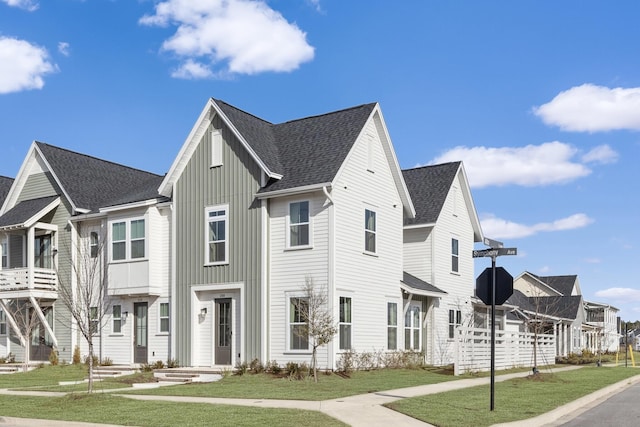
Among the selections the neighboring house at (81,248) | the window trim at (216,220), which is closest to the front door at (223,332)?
the window trim at (216,220)

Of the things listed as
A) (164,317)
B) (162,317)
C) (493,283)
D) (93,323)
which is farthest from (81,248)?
(493,283)

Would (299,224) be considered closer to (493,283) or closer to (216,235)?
(216,235)

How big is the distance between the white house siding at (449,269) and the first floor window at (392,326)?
408 centimetres

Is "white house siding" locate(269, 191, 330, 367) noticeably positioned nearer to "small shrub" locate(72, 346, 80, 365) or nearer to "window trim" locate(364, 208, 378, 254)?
"window trim" locate(364, 208, 378, 254)

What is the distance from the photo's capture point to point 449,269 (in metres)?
35.9

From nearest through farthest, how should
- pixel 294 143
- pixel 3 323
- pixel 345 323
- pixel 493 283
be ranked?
pixel 493 283, pixel 345 323, pixel 294 143, pixel 3 323

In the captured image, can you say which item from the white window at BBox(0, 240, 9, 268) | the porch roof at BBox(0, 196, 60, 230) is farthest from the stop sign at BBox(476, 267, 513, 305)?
the white window at BBox(0, 240, 9, 268)

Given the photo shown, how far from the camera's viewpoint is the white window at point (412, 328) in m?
31.9

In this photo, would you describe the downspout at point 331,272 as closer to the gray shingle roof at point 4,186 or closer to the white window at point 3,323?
the white window at point 3,323

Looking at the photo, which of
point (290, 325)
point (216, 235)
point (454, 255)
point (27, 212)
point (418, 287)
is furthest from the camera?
point (454, 255)

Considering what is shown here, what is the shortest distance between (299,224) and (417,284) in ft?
25.2

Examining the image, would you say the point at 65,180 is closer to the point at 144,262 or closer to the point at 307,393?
the point at 144,262

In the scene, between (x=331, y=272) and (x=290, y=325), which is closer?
(x=331, y=272)

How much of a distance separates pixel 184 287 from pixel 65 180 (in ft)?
31.1
